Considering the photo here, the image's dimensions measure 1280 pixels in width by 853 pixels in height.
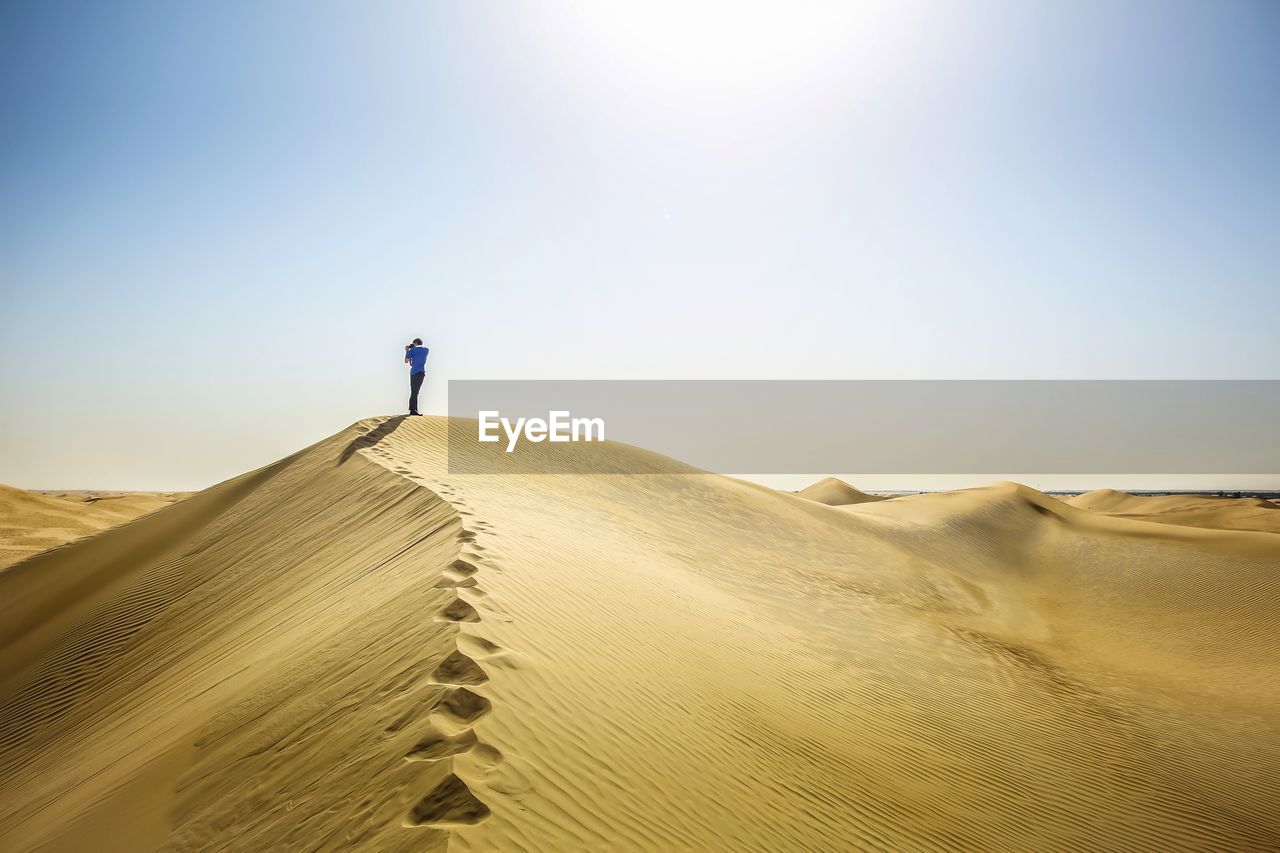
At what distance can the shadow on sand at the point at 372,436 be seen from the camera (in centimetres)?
1620

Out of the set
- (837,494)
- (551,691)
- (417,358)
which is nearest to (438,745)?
(551,691)

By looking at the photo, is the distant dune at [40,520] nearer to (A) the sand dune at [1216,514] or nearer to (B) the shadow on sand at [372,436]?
(B) the shadow on sand at [372,436]

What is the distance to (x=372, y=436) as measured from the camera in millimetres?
17453

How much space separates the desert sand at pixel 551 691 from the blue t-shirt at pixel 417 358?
6.50 ft

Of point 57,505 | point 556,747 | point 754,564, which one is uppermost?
point 556,747

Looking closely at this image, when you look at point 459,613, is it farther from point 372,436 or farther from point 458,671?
point 372,436

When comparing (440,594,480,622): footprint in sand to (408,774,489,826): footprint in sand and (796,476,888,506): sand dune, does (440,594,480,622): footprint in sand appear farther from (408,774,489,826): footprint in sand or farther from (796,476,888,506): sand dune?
(796,476,888,506): sand dune

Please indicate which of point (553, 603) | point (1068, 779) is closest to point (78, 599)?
point (553, 603)

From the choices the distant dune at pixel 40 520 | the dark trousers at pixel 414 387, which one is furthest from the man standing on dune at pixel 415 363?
the distant dune at pixel 40 520

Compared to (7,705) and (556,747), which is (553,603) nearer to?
(556,747)

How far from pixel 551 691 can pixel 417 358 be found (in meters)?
13.9

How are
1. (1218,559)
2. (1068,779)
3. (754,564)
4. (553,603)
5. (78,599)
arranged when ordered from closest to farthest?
1. (553,603)
2. (1068,779)
3. (78,599)
4. (754,564)
5. (1218,559)

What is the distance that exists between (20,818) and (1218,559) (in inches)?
1415

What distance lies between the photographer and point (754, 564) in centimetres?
1633
